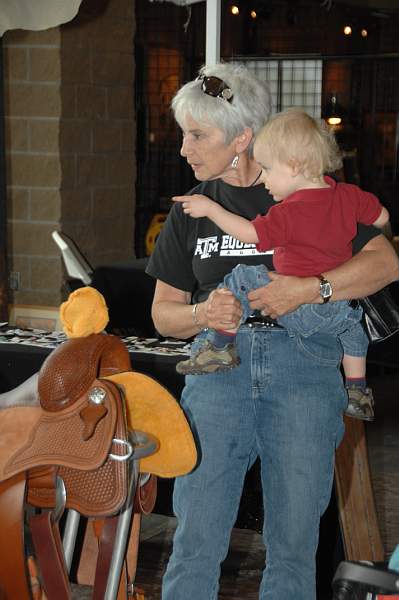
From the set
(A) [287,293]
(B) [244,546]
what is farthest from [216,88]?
(B) [244,546]

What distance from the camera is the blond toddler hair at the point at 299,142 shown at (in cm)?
190

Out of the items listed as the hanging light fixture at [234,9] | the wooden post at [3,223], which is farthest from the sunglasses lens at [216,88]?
the hanging light fixture at [234,9]

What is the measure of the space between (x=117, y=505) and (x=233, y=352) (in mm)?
465

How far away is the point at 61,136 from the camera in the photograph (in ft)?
18.3

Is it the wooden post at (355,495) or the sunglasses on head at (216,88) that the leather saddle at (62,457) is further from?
the wooden post at (355,495)

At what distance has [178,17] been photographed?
913cm

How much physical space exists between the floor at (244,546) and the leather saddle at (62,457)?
51.6 inches

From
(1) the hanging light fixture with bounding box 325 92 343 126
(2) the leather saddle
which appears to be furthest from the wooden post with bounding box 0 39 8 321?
(2) the leather saddle

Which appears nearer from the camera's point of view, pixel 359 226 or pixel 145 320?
pixel 359 226

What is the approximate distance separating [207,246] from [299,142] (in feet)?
1.00

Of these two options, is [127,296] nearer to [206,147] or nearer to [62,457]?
[206,147]

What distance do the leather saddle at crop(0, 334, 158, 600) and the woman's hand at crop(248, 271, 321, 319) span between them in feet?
1.24

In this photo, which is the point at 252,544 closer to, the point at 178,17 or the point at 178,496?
the point at 178,496

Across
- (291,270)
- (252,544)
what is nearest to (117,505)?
(291,270)
